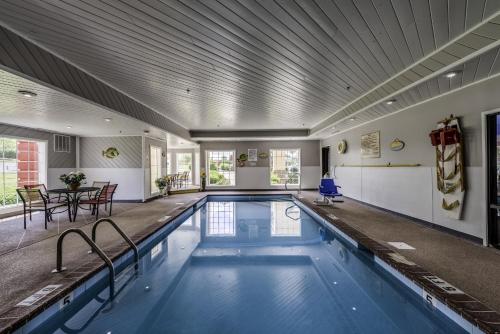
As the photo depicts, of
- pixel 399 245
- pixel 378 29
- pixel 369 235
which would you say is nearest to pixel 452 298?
pixel 399 245

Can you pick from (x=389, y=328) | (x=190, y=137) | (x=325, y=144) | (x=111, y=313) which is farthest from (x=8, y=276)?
(x=325, y=144)

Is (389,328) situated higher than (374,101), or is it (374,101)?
(374,101)

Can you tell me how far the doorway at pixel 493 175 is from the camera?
354 cm

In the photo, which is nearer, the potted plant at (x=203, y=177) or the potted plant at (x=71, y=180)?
Answer: the potted plant at (x=71, y=180)

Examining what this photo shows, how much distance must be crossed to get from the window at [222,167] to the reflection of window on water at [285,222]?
4022mm

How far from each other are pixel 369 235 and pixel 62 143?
923 cm

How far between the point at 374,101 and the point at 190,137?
6.97 metres

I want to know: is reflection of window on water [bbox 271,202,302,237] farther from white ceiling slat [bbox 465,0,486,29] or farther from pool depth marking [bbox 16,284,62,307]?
white ceiling slat [bbox 465,0,486,29]

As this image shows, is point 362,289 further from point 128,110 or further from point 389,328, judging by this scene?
point 128,110

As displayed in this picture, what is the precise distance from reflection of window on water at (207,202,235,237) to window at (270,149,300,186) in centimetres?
391

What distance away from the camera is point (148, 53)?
298 cm

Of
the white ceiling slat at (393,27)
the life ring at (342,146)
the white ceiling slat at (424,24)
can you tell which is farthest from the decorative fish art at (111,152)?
the white ceiling slat at (424,24)

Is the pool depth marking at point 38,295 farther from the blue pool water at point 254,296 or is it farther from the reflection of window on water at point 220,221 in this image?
the reflection of window on water at point 220,221

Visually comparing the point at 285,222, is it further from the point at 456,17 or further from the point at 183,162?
the point at 183,162
